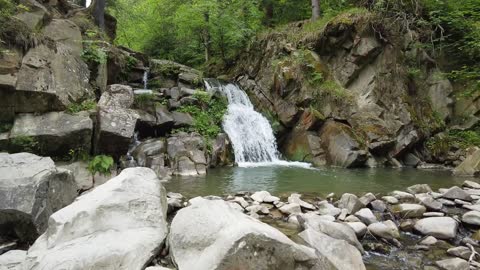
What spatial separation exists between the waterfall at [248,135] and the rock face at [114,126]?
4.71 metres

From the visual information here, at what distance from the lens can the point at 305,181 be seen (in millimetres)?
9227

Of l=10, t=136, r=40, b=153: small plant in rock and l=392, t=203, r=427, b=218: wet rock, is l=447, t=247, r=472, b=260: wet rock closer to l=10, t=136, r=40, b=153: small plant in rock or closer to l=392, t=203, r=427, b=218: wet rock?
l=392, t=203, r=427, b=218: wet rock

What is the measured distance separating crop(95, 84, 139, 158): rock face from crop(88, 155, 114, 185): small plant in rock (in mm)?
516


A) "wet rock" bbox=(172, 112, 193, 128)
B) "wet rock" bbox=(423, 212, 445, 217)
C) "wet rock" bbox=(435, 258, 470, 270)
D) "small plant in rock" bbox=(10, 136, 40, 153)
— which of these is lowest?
"wet rock" bbox=(435, 258, 470, 270)

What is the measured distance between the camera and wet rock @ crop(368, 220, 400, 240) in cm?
489

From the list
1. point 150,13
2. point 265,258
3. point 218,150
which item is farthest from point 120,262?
point 150,13

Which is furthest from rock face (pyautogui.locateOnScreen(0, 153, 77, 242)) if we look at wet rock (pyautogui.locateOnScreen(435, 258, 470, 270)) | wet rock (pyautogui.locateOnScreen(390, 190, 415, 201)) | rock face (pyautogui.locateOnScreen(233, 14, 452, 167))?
rock face (pyautogui.locateOnScreen(233, 14, 452, 167))

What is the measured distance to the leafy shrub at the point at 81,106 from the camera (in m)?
8.55

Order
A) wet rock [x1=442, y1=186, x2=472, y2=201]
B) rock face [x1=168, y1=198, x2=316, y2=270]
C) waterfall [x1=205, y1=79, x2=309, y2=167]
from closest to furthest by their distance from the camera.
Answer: rock face [x1=168, y1=198, x2=316, y2=270], wet rock [x1=442, y1=186, x2=472, y2=201], waterfall [x1=205, y1=79, x2=309, y2=167]

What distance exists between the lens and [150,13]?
22.4 m

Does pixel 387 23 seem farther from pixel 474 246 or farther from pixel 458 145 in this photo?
pixel 474 246

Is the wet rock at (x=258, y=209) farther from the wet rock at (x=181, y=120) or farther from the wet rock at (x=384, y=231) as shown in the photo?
the wet rock at (x=181, y=120)

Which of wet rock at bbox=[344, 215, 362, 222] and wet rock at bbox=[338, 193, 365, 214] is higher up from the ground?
wet rock at bbox=[338, 193, 365, 214]

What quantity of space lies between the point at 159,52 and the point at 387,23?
43.6ft
